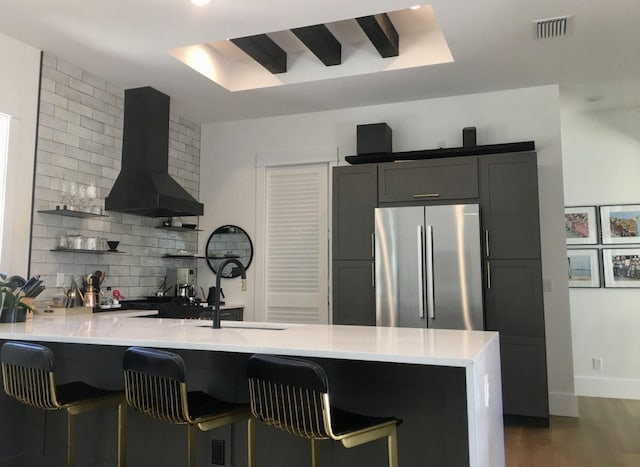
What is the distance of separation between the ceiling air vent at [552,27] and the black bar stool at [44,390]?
3.45 m

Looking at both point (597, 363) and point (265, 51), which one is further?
point (597, 363)

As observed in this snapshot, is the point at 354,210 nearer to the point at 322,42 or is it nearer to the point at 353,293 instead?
the point at 353,293

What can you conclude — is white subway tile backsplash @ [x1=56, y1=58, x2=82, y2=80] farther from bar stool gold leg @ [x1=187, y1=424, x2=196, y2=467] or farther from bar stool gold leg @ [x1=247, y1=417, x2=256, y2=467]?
bar stool gold leg @ [x1=247, y1=417, x2=256, y2=467]

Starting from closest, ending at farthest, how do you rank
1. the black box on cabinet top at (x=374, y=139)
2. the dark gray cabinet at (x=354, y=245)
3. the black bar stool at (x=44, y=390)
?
1. the black bar stool at (x=44, y=390)
2. the dark gray cabinet at (x=354, y=245)
3. the black box on cabinet top at (x=374, y=139)

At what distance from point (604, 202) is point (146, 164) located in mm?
4542

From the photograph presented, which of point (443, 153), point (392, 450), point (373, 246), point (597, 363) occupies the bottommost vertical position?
point (597, 363)

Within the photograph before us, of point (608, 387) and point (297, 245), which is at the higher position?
point (297, 245)

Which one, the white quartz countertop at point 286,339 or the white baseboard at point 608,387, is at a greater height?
the white quartz countertop at point 286,339

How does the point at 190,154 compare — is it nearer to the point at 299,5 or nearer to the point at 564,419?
the point at 299,5

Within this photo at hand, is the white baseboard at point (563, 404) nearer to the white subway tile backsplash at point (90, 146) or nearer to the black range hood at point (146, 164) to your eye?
the black range hood at point (146, 164)

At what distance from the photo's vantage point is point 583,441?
3695 mm

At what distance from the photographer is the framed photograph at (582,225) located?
527cm

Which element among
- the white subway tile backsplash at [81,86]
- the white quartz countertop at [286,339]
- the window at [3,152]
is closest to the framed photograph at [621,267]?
the white quartz countertop at [286,339]

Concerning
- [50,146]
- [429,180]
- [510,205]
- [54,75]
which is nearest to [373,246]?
[429,180]
